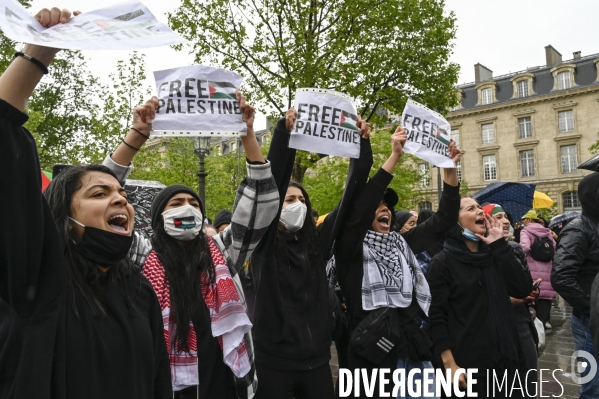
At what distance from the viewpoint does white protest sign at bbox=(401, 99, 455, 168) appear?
421 centimetres

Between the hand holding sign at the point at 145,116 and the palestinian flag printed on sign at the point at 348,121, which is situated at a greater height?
the palestinian flag printed on sign at the point at 348,121

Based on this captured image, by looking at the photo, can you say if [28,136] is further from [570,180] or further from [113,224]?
[570,180]

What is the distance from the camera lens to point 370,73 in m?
14.6

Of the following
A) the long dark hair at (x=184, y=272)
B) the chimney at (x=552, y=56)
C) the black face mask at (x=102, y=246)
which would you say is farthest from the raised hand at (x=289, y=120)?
the chimney at (x=552, y=56)

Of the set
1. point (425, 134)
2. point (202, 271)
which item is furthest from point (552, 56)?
point (202, 271)

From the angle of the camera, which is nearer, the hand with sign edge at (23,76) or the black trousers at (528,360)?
the hand with sign edge at (23,76)

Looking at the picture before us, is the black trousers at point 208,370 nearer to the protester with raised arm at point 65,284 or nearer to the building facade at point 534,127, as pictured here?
the protester with raised arm at point 65,284

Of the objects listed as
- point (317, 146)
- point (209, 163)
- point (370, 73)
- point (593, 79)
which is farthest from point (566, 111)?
point (317, 146)

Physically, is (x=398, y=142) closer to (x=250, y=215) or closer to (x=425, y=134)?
(x=425, y=134)

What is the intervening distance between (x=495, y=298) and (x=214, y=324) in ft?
7.01

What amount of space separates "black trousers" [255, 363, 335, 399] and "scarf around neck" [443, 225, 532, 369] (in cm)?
132

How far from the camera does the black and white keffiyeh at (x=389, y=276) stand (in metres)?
3.52

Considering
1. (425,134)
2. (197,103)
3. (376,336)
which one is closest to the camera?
(197,103)

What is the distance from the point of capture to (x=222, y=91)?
3.16 m
